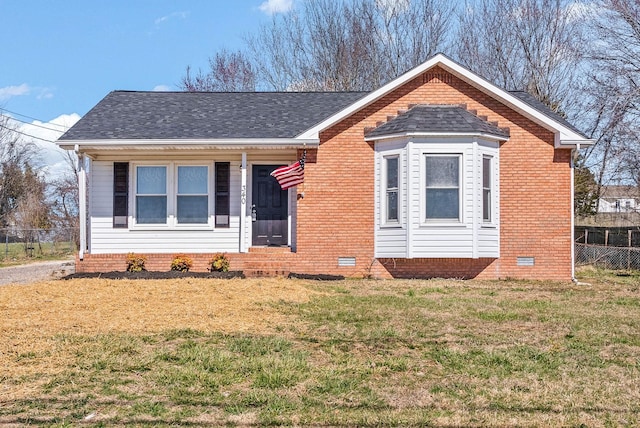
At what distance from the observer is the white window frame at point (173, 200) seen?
54.2ft

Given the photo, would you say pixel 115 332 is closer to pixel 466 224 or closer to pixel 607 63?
pixel 466 224

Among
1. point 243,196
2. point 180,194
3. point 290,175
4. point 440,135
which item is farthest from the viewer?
point 180,194

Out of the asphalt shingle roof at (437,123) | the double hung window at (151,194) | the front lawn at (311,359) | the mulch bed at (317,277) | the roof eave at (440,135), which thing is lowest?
the front lawn at (311,359)

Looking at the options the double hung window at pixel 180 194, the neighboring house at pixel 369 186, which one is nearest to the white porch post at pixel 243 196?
the neighboring house at pixel 369 186

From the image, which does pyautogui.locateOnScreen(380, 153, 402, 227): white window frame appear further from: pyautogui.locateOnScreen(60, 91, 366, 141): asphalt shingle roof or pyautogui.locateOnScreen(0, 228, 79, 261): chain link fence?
pyautogui.locateOnScreen(0, 228, 79, 261): chain link fence

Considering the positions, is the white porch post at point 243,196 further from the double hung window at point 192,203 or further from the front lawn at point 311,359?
the front lawn at point 311,359

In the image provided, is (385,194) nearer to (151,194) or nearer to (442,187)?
(442,187)

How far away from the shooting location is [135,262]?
15414 mm

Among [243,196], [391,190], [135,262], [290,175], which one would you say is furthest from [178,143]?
[391,190]

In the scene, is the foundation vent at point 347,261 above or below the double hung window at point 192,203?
below

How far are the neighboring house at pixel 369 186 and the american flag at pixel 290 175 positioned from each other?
17 centimetres

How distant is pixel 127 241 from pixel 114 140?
257 centimetres

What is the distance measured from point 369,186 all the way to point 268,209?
305 cm

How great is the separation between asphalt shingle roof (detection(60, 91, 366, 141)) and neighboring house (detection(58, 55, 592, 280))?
0.09 m
